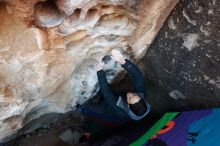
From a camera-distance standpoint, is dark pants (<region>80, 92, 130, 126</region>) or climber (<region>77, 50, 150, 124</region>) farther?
dark pants (<region>80, 92, 130, 126</region>)

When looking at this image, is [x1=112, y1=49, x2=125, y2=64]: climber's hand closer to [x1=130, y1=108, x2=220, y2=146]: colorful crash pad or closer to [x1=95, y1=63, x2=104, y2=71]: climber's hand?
[x1=95, y1=63, x2=104, y2=71]: climber's hand

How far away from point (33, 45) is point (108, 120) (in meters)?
0.83

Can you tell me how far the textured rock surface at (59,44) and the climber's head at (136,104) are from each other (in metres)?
0.26

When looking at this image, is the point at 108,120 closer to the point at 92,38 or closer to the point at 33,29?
the point at 92,38

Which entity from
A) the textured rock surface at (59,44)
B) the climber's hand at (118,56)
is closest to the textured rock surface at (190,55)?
the textured rock surface at (59,44)

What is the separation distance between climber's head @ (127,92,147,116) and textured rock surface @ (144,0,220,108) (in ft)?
0.92

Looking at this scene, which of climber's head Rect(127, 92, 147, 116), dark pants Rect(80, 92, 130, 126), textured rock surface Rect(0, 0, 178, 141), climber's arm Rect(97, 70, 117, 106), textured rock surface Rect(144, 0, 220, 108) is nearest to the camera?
textured rock surface Rect(0, 0, 178, 141)

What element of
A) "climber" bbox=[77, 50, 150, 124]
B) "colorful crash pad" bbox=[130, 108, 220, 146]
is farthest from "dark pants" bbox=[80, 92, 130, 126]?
"colorful crash pad" bbox=[130, 108, 220, 146]

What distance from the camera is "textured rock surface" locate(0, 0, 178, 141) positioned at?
1539 mm

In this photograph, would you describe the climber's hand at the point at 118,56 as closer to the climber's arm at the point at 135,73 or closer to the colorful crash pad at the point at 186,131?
the climber's arm at the point at 135,73

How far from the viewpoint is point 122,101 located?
2057 millimetres

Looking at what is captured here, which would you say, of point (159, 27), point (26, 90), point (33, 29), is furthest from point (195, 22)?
point (26, 90)

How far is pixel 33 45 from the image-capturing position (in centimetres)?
165

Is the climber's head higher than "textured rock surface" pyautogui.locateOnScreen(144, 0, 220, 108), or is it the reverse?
"textured rock surface" pyautogui.locateOnScreen(144, 0, 220, 108)
